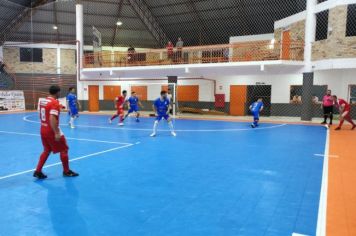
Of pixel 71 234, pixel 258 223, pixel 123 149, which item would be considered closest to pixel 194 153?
pixel 123 149

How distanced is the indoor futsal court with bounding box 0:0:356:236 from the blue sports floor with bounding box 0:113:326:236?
0.10ft

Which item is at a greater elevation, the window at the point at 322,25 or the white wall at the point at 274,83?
the window at the point at 322,25

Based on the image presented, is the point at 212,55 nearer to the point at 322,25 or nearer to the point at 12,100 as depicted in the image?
the point at 322,25

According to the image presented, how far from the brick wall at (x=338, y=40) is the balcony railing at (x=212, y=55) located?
1.70m

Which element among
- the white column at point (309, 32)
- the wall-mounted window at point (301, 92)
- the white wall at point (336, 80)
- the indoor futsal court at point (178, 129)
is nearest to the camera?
the indoor futsal court at point (178, 129)

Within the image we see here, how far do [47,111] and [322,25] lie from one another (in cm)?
1805

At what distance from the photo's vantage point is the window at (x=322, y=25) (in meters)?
18.6

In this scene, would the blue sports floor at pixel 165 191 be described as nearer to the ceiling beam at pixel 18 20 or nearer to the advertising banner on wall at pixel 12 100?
the advertising banner on wall at pixel 12 100

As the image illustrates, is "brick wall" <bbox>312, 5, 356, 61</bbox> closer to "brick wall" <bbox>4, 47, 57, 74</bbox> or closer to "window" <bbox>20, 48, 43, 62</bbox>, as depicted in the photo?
"brick wall" <bbox>4, 47, 57, 74</bbox>

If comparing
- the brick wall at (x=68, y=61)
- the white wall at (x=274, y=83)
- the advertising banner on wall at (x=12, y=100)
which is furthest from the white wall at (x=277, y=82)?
the advertising banner on wall at (x=12, y=100)

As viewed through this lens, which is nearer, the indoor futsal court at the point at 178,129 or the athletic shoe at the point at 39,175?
the indoor futsal court at the point at 178,129

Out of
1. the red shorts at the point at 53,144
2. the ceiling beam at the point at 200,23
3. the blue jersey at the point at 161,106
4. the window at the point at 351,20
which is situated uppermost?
the ceiling beam at the point at 200,23

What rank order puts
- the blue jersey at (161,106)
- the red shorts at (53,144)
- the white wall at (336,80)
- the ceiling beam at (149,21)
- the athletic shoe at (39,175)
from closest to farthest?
the red shorts at (53,144) → the athletic shoe at (39,175) → the blue jersey at (161,106) → the white wall at (336,80) → the ceiling beam at (149,21)

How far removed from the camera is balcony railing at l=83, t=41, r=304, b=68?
19.2 metres
